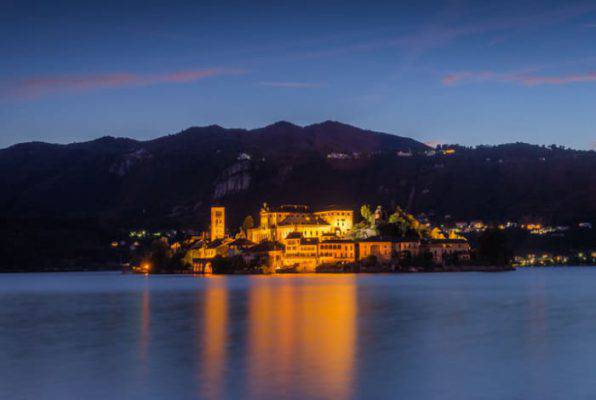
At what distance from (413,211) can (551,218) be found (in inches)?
1171

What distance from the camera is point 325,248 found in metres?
107

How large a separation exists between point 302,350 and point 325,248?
266ft

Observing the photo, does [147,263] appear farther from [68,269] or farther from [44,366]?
[44,366]

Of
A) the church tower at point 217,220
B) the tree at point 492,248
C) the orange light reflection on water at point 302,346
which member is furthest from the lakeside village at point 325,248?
the orange light reflection on water at point 302,346

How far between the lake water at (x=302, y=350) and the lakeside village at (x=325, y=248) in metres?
55.2

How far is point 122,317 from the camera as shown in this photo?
39.9m

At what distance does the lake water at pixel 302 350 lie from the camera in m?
18.8

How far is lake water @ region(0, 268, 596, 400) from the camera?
1884 cm

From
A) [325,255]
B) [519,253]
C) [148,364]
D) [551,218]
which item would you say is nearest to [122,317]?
[148,364]

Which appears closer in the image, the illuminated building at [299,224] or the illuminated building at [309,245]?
the illuminated building at [309,245]

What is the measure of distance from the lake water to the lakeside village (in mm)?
55243

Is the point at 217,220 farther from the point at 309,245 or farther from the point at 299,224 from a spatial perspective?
the point at 309,245

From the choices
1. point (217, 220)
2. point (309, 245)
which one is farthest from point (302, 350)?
point (217, 220)

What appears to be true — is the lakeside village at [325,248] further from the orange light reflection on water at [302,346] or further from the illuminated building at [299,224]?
the orange light reflection on water at [302,346]
